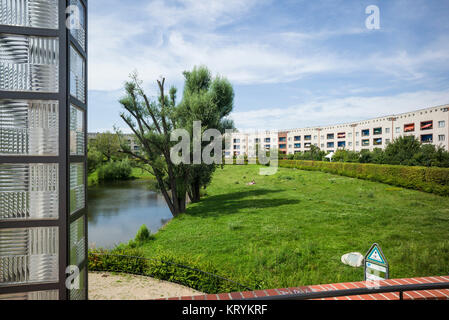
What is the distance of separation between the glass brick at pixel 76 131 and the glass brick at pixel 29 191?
0.41m

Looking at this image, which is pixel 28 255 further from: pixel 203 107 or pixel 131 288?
pixel 203 107

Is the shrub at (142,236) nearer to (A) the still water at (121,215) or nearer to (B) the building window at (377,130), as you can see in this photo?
(A) the still water at (121,215)

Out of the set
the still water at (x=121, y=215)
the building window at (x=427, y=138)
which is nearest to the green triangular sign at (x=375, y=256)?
the still water at (x=121, y=215)

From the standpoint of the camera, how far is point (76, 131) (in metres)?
3.08

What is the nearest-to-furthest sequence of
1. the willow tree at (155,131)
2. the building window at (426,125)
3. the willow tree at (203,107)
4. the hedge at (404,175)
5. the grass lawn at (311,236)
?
1. the grass lawn at (311,236)
2. the willow tree at (155,131)
3. the willow tree at (203,107)
4. the hedge at (404,175)
5. the building window at (426,125)

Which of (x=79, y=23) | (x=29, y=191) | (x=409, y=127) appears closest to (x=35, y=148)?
(x=29, y=191)

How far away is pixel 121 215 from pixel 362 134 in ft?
175

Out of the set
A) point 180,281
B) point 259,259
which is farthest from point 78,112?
point 259,259

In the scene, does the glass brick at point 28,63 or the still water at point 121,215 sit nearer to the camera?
the glass brick at point 28,63

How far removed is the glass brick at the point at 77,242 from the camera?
290 centimetres

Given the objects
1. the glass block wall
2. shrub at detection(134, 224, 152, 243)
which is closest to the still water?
shrub at detection(134, 224, 152, 243)

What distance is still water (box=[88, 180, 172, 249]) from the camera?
1267cm

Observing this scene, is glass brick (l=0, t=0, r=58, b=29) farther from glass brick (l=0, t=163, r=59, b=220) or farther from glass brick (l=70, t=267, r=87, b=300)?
glass brick (l=70, t=267, r=87, b=300)

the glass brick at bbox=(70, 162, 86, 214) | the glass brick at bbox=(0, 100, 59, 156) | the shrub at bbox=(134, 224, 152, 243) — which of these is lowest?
the shrub at bbox=(134, 224, 152, 243)
